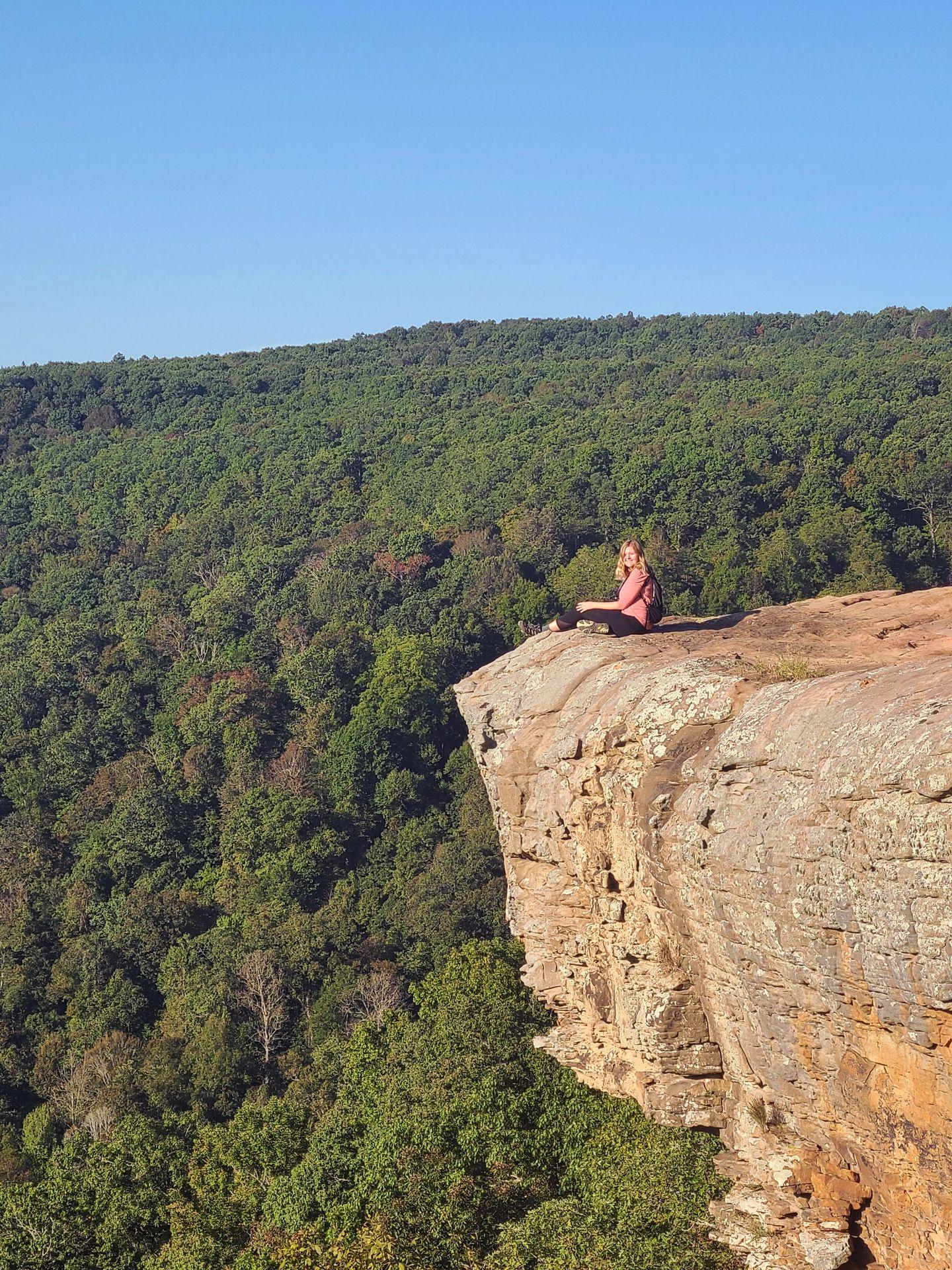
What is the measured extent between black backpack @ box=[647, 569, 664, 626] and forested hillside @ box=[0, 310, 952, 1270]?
17.2 feet

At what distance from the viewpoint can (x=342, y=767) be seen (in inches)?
2188

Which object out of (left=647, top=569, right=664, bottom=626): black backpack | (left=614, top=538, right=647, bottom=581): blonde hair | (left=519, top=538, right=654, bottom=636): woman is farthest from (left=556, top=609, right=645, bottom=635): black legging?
(left=614, top=538, right=647, bottom=581): blonde hair

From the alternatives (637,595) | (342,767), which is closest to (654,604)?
(637,595)

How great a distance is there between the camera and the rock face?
911 centimetres

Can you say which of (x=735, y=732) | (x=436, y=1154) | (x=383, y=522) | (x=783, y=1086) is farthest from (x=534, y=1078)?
(x=383, y=522)

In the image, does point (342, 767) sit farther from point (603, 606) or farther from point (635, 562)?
point (635, 562)

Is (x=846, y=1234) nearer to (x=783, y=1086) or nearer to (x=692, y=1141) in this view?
(x=783, y=1086)

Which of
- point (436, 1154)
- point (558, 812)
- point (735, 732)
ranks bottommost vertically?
point (436, 1154)

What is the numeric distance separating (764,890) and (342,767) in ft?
151

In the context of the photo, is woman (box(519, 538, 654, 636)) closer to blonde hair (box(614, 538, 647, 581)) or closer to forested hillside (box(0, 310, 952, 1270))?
blonde hair (box(614, 538, 647, 581))

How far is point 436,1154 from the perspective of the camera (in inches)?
602

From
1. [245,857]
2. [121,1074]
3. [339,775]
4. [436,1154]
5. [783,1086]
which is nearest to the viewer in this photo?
[783,1086]

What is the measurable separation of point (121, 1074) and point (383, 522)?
44.7m

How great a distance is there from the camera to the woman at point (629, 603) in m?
15.1
